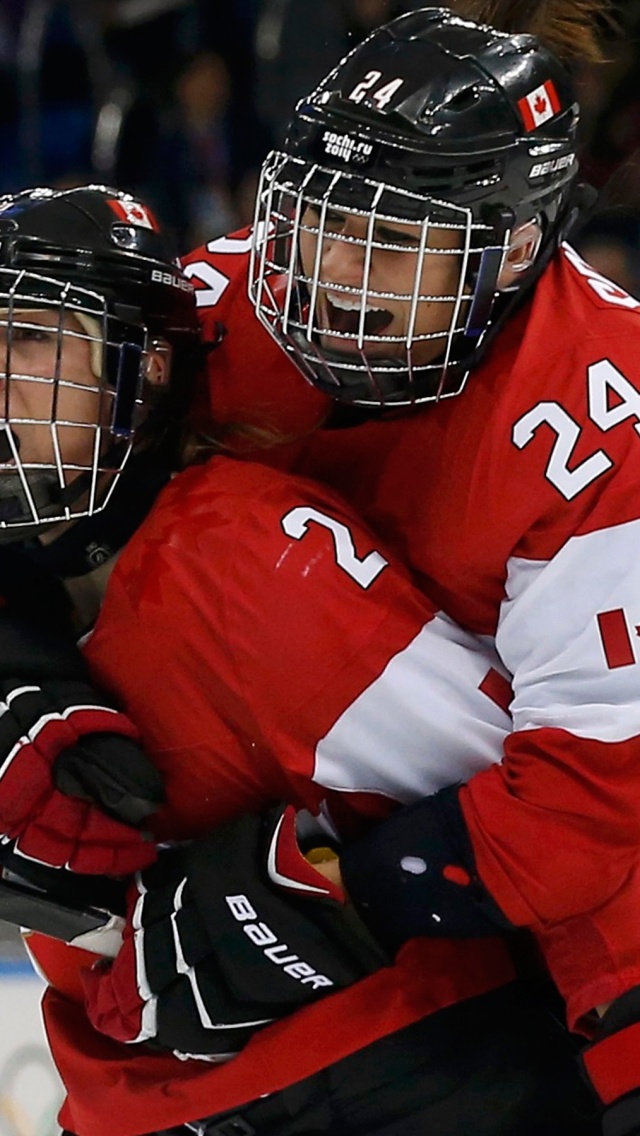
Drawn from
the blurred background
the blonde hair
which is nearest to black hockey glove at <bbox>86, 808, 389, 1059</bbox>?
the blonde hair

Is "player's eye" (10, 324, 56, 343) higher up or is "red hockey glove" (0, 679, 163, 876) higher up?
"player's eye" (10, 324, 56, 343)

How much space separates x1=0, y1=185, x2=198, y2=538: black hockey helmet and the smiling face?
0.16 m

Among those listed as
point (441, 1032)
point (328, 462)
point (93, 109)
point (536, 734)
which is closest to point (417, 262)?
point (328, 462)

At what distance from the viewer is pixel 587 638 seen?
3.75 ft

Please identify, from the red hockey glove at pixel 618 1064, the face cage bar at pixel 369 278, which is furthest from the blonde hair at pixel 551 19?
the red hockey glove at pixel 618 1064

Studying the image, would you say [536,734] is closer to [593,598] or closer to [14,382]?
[593,598]

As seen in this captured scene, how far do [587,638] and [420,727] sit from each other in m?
0.16

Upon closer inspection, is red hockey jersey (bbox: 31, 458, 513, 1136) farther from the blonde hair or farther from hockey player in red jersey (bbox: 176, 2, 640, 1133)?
the blonde hair

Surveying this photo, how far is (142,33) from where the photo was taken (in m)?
3.17

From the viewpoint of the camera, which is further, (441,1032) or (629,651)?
(441,1032)

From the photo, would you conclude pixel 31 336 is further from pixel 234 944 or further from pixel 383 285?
pixel 234 944

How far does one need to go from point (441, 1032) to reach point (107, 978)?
289mm

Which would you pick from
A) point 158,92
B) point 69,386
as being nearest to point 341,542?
point 69,386

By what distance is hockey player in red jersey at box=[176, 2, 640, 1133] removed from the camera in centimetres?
115
